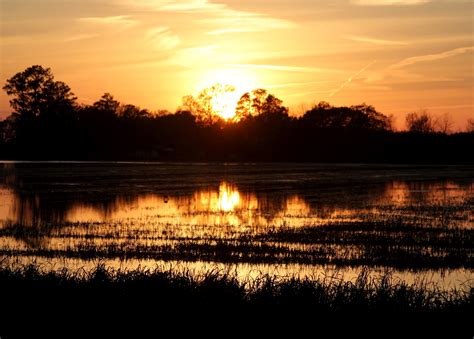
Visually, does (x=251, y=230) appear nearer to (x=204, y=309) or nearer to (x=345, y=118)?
(x=204, y=309)

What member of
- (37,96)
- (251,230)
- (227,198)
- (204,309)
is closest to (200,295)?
(204,309)

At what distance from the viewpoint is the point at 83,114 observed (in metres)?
138

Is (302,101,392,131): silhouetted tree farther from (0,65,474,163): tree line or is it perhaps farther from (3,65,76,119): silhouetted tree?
(3,65,76,119): silhouetted tree

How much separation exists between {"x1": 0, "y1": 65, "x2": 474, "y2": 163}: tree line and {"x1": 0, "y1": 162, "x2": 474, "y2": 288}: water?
83.4 meters

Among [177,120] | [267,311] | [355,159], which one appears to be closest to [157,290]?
[267,311]

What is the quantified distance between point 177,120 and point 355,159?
1659 inches

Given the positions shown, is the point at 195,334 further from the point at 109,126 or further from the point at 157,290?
the point at 109,126

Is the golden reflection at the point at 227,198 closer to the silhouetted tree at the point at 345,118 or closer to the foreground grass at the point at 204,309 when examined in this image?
the foreground grass at the point at 204,309

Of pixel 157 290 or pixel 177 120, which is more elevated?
pixel 177 120

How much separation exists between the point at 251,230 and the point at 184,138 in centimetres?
11622

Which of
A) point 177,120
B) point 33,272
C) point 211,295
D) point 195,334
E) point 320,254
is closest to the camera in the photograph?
point 195,334

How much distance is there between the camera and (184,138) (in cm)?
14150

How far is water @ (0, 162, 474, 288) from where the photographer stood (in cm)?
1889

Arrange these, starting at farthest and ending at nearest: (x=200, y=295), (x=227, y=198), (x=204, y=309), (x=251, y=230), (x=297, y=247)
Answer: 1. (x=227, y=198)
2. (x=251, y=230)
3. (x=297, y=247)
4. (x=200, y=295)
5. (x=204, y=309)
